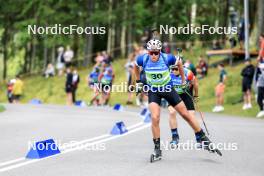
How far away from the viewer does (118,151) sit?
11.7 meters

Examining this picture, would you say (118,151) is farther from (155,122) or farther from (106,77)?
(106,77)

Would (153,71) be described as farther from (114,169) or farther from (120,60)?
(120,60)

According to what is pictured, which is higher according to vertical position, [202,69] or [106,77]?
[202,69]

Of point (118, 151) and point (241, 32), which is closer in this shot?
point (118, 151)

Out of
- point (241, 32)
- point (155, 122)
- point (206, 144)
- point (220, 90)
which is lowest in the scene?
point (206, 144)

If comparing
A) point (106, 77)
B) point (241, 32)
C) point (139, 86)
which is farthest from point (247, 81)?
point (139, 86)

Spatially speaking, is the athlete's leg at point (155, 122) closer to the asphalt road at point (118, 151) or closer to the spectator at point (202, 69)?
the asphalt road at point (118, 151)

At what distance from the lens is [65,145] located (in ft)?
41.8

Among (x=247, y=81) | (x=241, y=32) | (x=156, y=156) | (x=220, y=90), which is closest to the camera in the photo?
(x=156, y=156)

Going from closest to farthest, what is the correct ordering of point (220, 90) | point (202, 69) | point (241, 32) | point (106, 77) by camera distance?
point (220, 90)
point (106, 77)
point (241, 32)
point (202, 69)

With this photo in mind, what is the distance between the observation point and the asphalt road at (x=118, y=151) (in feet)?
30.8

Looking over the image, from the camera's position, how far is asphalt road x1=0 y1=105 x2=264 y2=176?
9.40 meters

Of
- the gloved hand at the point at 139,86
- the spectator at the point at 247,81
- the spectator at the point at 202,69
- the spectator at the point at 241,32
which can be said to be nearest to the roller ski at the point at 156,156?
the gloved hand at the point at 139,86

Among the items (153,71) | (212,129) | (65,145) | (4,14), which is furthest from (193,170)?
(4,14)
